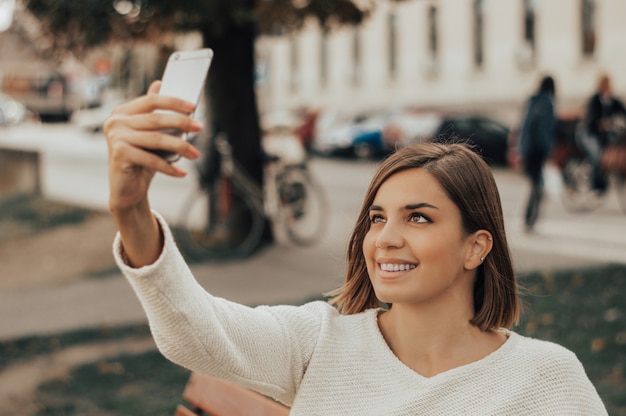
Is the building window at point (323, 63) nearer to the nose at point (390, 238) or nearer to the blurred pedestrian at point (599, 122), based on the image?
the blurred pedestrian at point (599, 122)

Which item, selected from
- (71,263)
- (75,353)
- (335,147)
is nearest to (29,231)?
(71,263)

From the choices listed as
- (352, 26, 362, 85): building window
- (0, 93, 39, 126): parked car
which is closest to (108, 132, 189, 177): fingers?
(352, 26, 362, 85): building window

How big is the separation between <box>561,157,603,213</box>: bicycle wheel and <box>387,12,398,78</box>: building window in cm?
2637

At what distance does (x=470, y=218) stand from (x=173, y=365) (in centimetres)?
447

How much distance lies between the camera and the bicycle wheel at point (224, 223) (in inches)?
414

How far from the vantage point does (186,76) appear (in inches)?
68.9

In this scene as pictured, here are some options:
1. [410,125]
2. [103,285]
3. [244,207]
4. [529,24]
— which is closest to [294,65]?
[529,24]

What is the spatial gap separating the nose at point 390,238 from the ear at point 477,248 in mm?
188

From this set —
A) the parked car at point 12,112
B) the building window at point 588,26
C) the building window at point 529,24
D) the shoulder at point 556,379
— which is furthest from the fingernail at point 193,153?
the parked car at point 12,112

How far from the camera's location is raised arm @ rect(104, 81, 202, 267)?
1.58 metres

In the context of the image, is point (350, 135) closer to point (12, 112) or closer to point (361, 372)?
point (361, 372)

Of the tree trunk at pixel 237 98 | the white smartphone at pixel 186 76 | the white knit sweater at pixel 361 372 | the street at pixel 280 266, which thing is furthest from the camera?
the tree trunk at pixel 237 98

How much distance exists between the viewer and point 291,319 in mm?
2270

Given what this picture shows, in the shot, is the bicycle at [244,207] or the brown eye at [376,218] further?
the bicycle at [244,207]
